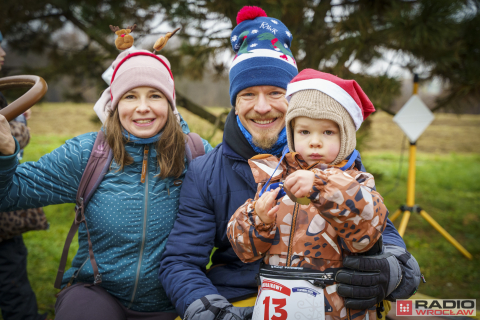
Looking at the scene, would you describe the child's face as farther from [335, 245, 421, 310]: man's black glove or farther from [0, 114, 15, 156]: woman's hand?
[0, 114, 15, 156]: woman's hand

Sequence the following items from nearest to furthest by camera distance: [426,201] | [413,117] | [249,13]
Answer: [249,13]
[413,117]
[426,201]

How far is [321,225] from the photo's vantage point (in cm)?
134

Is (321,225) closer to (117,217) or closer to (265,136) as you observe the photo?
(265,136)

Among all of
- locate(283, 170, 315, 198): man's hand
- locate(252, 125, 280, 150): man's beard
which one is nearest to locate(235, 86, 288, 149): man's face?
locate(252, 125, 280, 150): man's beard

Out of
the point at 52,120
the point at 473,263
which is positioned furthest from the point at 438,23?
the point at 52,120

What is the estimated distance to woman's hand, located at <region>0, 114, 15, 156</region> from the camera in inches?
60.2

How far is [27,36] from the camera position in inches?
186

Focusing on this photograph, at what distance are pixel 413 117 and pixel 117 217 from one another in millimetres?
3743

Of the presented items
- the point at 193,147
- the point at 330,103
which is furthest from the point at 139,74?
the point at 330,103

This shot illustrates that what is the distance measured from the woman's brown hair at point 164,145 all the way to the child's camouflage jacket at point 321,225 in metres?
0.59

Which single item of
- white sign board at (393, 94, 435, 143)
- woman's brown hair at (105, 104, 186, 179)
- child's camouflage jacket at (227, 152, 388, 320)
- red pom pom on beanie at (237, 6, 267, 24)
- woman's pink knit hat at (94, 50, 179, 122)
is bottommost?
child's camouflage jacket at (227, 152, 388, 320)

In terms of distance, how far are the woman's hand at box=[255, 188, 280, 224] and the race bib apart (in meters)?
0.25

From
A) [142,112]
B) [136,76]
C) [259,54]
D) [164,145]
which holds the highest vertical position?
[259,54]

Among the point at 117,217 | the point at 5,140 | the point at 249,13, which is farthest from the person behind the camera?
the point at 249,13
